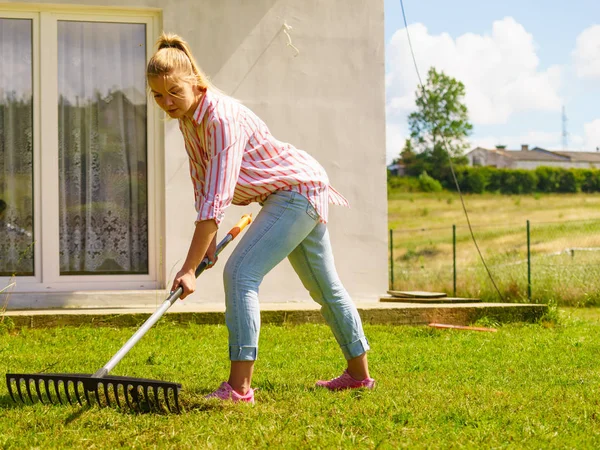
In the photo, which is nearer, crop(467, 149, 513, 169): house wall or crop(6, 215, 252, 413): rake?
crop(6, 215, 252, 413): rake

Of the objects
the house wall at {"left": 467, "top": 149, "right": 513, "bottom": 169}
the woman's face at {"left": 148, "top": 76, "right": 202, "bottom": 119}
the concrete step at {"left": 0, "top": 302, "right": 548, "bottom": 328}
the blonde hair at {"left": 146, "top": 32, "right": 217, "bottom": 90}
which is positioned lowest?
the concrete step at {"left": 0, "top": 302, "right": 548, "bottom": 328}

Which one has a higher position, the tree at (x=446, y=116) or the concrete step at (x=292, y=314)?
the tree at (x=446, y=116)

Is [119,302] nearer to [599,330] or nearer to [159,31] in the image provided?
[159,31]

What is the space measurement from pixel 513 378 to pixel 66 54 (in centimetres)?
459

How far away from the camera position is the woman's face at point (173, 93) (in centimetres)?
346

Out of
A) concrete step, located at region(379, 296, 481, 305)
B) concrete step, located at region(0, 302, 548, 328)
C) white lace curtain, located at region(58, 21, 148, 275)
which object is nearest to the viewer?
concrete step, located at region(0, 302, 548, 328)

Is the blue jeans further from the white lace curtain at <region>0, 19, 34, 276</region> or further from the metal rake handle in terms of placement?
the white lace curtain at <region>0, 19, 34, 276</region>

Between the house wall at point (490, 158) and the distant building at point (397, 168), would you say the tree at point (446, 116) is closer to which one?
the distant building at point (397, 168)

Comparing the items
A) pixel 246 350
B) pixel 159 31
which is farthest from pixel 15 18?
pixel 246 350

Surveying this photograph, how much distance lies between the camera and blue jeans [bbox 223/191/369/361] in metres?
3.61

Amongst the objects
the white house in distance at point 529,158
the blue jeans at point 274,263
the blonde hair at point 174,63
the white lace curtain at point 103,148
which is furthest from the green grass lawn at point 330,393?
the white house in distance at point 529,158

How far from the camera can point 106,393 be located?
3.46m

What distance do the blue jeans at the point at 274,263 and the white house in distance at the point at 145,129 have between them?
313cm

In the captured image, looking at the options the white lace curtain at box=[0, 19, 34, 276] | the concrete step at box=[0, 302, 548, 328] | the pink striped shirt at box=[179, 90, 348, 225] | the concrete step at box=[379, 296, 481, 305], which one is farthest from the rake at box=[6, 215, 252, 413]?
the concrete step at box=[379, 296, 481, 305]
